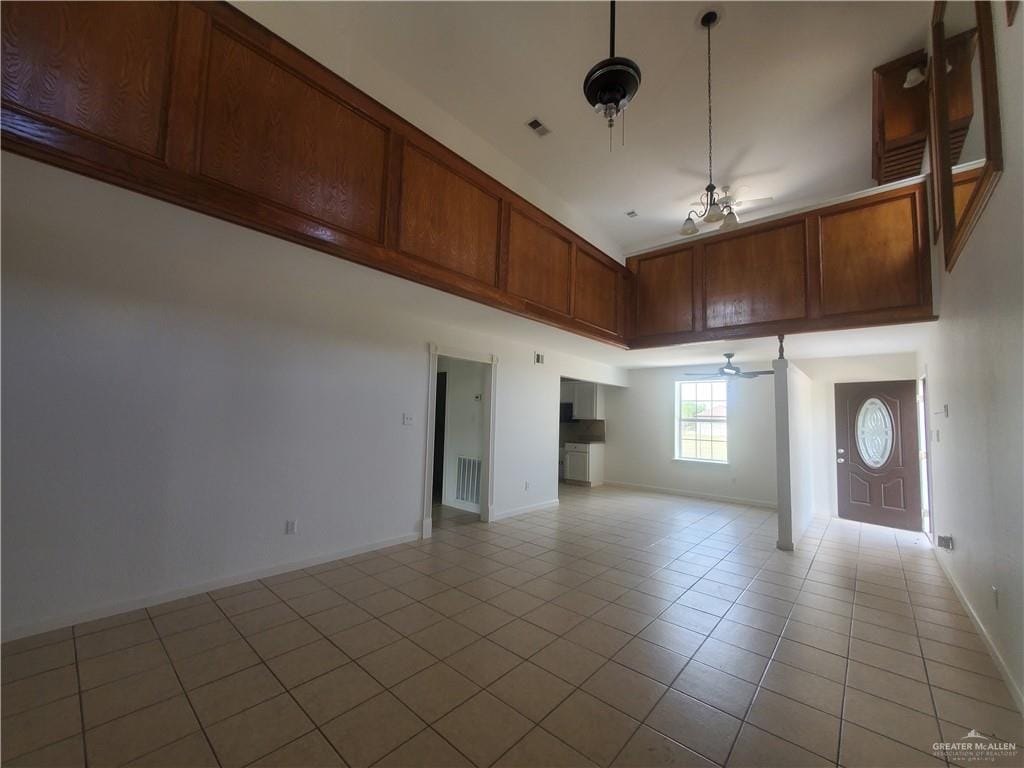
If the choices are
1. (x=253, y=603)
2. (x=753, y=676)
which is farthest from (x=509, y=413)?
(x=753, y=676)

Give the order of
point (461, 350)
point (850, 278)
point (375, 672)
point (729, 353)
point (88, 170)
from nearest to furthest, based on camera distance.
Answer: point (88, 170)
point (375, 672)
point (850, 278)
point (461, 350)
point (729, 353)

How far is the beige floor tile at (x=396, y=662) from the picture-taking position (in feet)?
6.74

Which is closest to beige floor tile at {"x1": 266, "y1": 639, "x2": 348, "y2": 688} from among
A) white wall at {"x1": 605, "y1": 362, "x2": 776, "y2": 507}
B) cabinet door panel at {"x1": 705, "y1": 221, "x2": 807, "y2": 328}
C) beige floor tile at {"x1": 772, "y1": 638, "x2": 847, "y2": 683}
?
beige floor tile at {"x1": 772, "y1": 638, "x2": 847, "y2": 683}

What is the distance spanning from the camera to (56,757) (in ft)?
5.04

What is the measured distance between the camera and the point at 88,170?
5.69 feet

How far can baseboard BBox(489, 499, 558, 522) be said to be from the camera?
17.1ft

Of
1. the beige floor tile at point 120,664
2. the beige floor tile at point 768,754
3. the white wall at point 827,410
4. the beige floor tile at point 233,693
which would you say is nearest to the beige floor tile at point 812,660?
the beige floor tile at point 768,754

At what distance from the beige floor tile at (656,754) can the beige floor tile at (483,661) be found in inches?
27.6

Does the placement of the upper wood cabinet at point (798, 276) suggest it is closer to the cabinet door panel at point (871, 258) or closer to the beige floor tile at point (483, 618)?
the cabinet door panel at point (871, 258)

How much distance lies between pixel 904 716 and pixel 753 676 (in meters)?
0.59

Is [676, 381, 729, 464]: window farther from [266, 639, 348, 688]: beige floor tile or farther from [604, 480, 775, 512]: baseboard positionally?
[266, 639, 348, 688]: beige floor tile

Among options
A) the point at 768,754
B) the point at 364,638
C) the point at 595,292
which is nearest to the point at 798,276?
the point at 595,292

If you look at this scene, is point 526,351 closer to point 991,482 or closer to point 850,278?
point 850,278

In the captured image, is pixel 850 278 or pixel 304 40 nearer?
pixel 304 40
